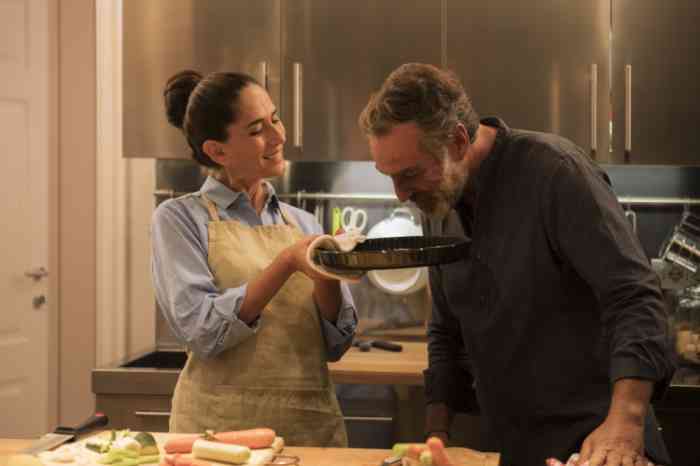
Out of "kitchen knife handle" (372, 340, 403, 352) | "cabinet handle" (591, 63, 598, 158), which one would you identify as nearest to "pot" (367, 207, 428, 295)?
"kitchen knife handle" (372, 340, 403, 352)

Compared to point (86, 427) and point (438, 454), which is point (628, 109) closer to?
point (438, 454)

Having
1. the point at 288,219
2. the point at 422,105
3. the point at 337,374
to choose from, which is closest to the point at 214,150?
the point at 288,219

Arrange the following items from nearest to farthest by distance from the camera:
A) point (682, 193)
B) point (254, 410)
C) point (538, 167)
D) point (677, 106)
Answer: point (538, 167)
point (254, 410)
point (677, 106)
point (682, 193)

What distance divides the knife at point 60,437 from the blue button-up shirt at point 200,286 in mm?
260

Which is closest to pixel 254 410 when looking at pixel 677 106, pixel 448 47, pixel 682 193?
pixel 448 47

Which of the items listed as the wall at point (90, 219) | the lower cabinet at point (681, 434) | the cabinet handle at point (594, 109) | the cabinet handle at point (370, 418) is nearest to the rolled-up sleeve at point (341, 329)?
the cabinet handle at point (370, 418)

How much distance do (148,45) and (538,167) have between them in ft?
6.65

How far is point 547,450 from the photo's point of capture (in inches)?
71.9

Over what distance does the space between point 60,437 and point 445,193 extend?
36.3 inches

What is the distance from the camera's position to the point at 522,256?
71.1 inches

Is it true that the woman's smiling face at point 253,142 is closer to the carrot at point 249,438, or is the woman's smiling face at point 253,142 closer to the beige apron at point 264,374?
the beige apron at point 264,374

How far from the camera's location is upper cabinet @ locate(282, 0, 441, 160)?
331cm

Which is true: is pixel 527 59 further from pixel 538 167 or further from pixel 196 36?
pixel 538 167

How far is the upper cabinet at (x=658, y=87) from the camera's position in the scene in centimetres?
322
